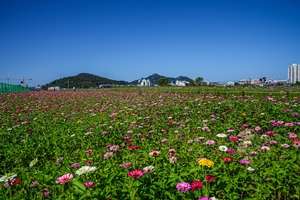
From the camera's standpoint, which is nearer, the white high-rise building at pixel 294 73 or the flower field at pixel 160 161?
the flower field at pixel 160 161

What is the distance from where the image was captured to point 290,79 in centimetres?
13638

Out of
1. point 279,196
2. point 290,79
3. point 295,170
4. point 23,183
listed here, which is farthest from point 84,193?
point 290,79

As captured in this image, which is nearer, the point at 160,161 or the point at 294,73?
the point at 160,161

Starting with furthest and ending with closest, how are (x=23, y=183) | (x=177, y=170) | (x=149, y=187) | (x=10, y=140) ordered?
(x=10, y=140) → (x=23, y=183) → (x=177, y=170) → (x=149, y=187)

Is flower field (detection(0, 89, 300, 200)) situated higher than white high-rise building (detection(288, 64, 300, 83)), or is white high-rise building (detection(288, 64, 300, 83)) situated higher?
white high-rise building (detection(288, 64, 300, 83))

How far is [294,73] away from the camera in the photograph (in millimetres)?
133250

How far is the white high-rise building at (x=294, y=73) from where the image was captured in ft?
427

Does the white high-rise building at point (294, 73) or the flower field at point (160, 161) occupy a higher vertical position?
the white high-rise building at point (294, 73)

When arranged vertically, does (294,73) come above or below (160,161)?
above

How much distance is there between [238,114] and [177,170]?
14.3 feet

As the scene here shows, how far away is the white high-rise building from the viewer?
130125mm

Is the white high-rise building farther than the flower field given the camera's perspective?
Yes

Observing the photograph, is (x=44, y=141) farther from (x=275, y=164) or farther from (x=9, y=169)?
(x=275, y=164)

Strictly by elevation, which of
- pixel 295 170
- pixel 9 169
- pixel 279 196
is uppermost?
pixel 295 170
